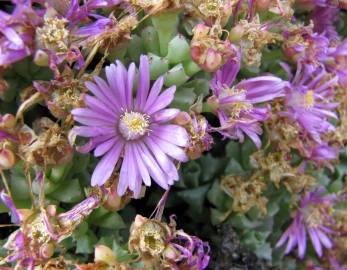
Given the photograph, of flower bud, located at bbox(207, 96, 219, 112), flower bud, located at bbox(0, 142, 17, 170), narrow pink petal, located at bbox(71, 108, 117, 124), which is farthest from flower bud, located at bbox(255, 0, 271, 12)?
flower bud, located at bbox(0, 142, 17, 170)

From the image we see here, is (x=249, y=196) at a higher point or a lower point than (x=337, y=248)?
higher

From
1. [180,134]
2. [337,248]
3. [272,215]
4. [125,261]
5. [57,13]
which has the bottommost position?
[337,248]

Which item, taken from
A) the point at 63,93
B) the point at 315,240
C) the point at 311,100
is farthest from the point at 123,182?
the point at 315,240

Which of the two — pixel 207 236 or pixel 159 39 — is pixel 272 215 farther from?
pixel 159 39

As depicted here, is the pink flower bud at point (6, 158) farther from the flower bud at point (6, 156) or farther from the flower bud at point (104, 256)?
the flower bud at point (104, 256)

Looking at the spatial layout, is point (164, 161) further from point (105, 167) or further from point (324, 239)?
point (324, 239)

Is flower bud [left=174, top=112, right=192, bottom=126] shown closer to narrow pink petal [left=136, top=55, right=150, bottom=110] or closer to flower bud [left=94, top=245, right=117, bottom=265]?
narrow pink petal [left=136, top=55, right=150, bottom=110]

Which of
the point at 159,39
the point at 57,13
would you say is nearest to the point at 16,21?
the point at 57,13
